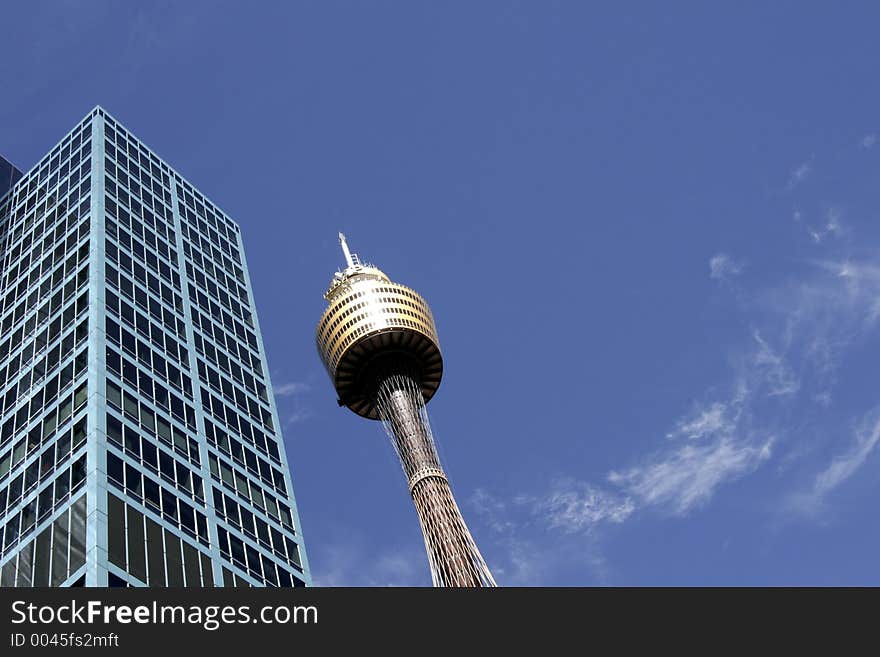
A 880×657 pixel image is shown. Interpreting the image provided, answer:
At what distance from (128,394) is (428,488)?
146 feet

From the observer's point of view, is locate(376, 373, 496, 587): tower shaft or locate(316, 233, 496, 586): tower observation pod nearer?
locate(376, 373, 496, 587): tower shaft

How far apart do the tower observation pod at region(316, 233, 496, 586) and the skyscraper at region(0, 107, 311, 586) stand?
2408cm

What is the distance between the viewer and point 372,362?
113500mm

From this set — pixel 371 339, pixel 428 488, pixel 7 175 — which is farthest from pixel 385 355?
pixel 7 175

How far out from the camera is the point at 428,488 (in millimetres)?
100312

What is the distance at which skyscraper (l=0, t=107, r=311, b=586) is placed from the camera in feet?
168

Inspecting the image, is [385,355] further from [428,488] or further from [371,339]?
[428,488]

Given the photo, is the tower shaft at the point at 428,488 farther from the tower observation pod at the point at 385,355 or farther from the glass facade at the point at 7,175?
the glass facade at the point at 7,175

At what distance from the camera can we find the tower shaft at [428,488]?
309 ft

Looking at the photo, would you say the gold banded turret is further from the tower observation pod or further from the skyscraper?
the skyscraper

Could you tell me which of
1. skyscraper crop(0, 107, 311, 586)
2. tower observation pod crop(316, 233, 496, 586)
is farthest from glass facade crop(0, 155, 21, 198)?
tower observation pod crop(316, 233, 496, 586)

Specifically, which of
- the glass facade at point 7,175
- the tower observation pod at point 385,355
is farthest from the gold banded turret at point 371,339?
the glass facade at point 7,175
